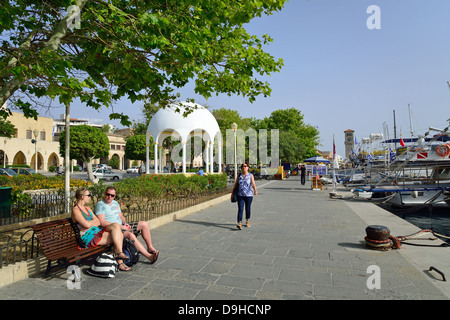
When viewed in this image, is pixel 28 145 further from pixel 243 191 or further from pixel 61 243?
pixel 61 243

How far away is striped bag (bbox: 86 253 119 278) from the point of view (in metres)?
4.02

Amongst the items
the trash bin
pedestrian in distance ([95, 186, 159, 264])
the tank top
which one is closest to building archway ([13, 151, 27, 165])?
the trash bin

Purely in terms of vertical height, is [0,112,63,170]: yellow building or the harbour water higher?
[0,112,63,170]: yellow building

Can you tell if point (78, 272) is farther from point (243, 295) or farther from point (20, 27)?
point (20, 27)

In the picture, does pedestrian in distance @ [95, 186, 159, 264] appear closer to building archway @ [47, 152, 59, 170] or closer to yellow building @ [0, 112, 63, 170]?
yellow building @ [0, 112, 63, 170]

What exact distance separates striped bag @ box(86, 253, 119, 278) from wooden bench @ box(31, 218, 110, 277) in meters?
0.20

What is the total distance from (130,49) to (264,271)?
4.37 meters

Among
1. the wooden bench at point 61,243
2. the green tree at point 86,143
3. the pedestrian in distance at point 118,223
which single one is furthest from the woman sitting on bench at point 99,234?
the green tree at point 86,143

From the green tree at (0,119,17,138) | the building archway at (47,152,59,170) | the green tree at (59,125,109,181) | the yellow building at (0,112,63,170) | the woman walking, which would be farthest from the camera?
the building archway at (47,152,59,170)

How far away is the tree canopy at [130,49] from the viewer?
4488 millimetres

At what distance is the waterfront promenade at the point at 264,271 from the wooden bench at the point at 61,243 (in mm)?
330

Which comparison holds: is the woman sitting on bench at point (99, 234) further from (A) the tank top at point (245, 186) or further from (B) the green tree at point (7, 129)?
(B) the green tree at point (7, 129)

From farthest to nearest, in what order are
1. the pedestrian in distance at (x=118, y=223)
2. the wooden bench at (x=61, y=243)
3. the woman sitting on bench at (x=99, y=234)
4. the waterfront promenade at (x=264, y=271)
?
the pedestrian in distance at (x=118, y=223) < the woman sitting on bench at (x=99, y=234) < the wooden bench at (x=61, y=243) < the waterfront promenade at (x=264, y=271)

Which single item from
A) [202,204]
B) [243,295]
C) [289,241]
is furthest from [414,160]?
[243,295]
